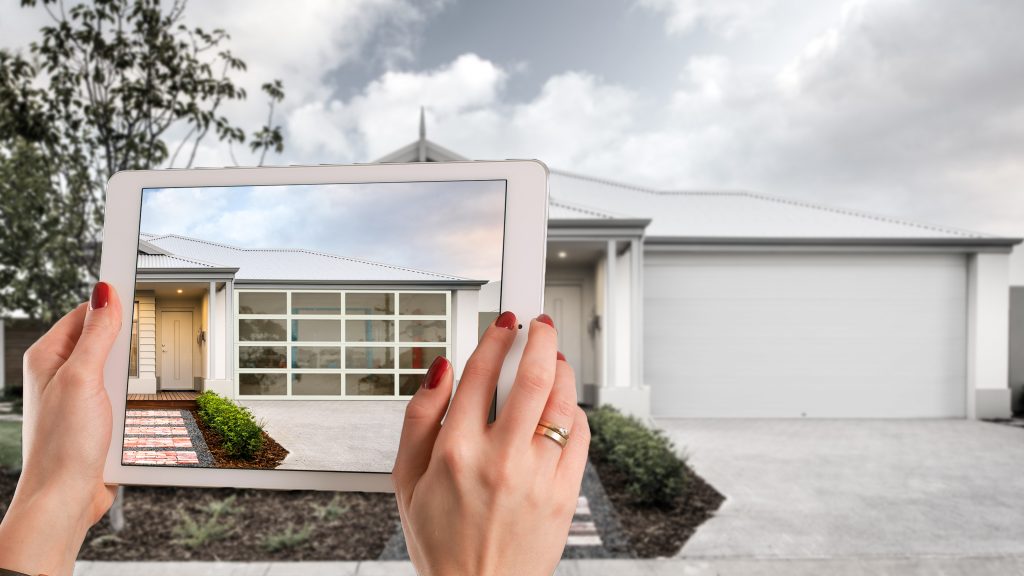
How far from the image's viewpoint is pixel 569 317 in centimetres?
1023

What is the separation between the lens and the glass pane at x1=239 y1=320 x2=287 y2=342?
0.80m

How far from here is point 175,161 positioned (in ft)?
13.4

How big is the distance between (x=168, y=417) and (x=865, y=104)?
12.3 metres

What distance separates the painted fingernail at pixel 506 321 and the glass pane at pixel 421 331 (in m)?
0.07

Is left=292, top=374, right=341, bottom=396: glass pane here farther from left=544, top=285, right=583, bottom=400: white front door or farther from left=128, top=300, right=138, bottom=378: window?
left=544, top=285, right=583, bottom=400: white front door

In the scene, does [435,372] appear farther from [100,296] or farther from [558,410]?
[100,296]

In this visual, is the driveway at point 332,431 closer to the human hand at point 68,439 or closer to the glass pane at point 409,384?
the glass pane at point 409,384

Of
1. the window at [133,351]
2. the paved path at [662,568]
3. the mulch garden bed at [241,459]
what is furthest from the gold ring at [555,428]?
the paved path at [662,568]

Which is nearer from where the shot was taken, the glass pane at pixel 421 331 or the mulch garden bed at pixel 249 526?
the glass pane at pixel 421 331

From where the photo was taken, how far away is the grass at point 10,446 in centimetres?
531

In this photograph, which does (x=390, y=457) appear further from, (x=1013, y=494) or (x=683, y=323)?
(x=683, y=323)

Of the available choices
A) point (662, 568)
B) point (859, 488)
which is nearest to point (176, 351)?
point (662, 568)

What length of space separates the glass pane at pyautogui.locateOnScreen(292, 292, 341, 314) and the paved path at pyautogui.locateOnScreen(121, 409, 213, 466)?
227 mm

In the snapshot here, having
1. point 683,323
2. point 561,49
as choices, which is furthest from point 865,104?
point 561,49
